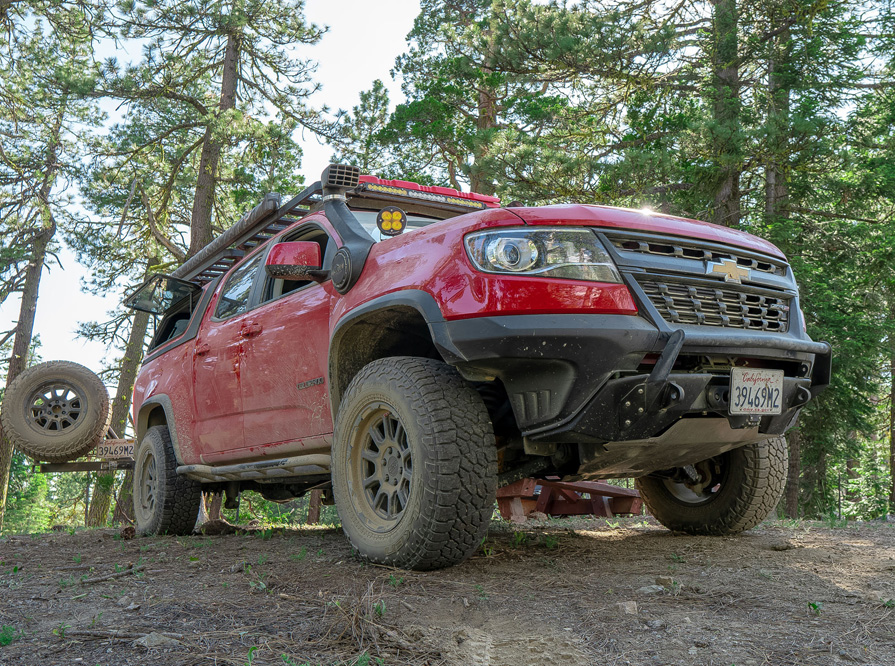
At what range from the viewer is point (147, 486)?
21.4 feet

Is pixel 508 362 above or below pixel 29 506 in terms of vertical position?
above

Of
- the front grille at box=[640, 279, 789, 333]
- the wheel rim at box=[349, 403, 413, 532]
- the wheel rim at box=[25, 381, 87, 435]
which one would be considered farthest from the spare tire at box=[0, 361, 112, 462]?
the front grille at box=[640, 279, 789, 333]

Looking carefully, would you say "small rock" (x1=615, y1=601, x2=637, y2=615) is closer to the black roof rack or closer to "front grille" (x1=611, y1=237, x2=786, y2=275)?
"front grille" (x1=611, y1=237, x2=786, y2=275)

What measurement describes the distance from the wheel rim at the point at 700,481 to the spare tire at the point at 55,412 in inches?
338

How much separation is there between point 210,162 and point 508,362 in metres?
14.6

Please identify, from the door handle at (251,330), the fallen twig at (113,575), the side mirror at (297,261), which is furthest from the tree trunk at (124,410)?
the side mirror at (297,261)

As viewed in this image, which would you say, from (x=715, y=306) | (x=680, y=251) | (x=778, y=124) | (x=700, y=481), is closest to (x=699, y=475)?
(x=700, y=481)

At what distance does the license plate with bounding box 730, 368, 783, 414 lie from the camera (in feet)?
10.5

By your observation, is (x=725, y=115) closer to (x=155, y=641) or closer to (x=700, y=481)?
(x=700, y=481)

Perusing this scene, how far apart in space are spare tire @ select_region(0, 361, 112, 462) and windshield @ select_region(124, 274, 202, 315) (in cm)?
430

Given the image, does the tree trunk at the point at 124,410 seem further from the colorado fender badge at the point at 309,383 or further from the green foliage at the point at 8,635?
the green foliage at the point at 8,635

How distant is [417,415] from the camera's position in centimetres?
327

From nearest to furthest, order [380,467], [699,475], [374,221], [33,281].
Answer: [380,467], [374,221], [699,475], [33,281]

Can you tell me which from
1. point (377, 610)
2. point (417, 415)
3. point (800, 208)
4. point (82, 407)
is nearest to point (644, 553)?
point (417, 415)
